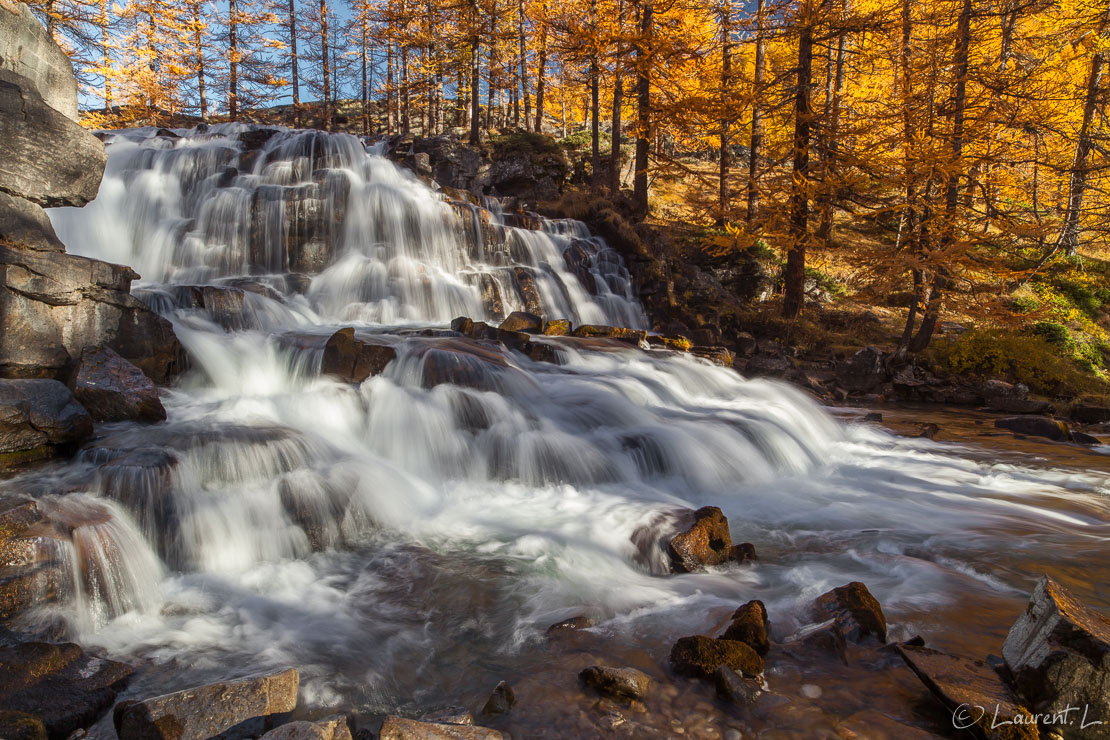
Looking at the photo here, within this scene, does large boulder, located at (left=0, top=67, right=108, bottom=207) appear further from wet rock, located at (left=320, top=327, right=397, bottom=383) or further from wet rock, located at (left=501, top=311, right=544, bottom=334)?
wet rock, located at (left=501, top=311, right=544, bottom=334)

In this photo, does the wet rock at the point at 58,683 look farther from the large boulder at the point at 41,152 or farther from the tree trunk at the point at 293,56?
the tree trunk at the point at 293,56

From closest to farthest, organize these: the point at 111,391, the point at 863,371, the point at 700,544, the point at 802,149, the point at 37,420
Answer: the point at 700,544 < the point at 37,420 < the point at 111,391 < the point at 863,371 < the point at 802,149

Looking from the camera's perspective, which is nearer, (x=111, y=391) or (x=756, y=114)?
(x=111, y=391)

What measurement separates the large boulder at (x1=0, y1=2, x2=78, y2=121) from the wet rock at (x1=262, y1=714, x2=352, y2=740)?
7.11 m

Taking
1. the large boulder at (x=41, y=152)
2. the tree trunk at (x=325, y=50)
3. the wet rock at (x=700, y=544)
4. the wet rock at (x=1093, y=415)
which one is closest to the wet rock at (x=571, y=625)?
the wet rock at (x=700, y=544)

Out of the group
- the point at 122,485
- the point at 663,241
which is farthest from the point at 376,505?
the point at 663,241

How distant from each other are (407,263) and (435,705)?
10.9m

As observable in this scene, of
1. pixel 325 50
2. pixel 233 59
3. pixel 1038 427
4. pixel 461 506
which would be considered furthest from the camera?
pixel 325 50

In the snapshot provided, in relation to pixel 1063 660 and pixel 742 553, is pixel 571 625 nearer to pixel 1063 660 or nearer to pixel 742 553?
pixel 742 553

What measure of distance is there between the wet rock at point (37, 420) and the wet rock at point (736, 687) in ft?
16.9

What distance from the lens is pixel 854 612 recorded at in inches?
130

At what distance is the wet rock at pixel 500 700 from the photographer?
106 inches

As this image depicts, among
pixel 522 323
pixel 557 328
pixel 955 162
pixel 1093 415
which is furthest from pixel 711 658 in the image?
pixel 955 162

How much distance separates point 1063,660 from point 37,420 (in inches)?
254
